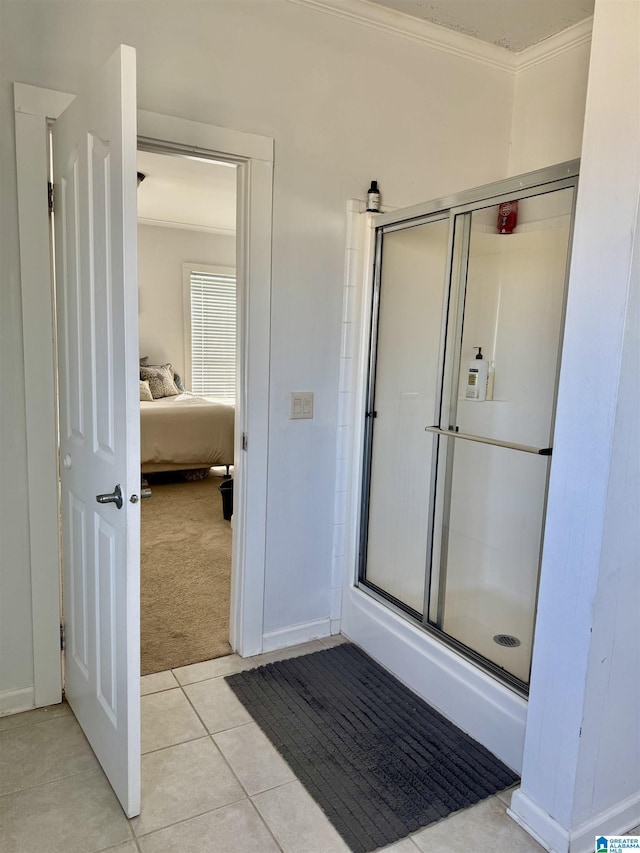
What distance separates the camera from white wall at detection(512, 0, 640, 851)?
1395 mm

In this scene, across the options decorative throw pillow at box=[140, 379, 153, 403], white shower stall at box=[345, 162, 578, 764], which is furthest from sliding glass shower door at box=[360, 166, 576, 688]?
decorative throw pillow at box=[140, 379, 153, 403]

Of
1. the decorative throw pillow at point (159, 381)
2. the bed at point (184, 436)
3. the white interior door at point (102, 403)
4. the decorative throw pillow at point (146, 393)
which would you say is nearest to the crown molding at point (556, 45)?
the white interior door at point (102, 403)

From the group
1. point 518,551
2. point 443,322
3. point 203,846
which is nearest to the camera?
point 203,846

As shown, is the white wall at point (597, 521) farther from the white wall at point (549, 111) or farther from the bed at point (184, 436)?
the bed at point (184, 436)

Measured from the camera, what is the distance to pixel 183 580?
10.9 ft

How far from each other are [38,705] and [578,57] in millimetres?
3416

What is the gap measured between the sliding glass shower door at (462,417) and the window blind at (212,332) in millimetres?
4840

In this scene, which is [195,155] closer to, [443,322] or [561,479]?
[443,322]

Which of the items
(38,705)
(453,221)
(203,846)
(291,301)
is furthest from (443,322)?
(38,705)

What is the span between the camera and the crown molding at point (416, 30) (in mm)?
2332

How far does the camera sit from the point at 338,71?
2.41 metres

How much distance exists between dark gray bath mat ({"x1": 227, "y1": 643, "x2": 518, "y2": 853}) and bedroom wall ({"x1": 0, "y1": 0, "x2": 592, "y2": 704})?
333 millimetres

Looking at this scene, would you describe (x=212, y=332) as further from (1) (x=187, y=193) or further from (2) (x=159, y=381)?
(1) (x=187, y=193)

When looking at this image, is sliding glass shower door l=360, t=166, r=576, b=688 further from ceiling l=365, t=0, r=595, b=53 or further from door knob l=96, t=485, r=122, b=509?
door knob l=96, t=485, r=122, b=509
